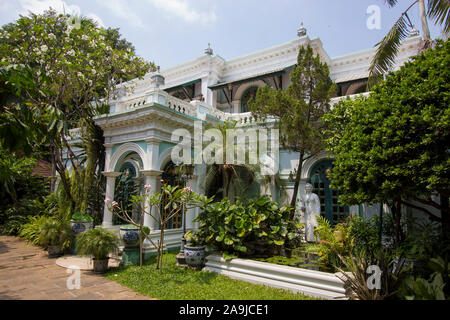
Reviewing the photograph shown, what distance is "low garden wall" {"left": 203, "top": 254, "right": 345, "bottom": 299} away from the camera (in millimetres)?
4539

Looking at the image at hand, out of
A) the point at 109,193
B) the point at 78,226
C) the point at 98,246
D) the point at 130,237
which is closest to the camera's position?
the point at 98,246

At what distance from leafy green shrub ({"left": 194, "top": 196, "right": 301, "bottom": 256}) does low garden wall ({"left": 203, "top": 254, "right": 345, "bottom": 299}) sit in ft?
1.20

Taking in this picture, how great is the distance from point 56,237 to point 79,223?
711mm

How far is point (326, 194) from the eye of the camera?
9078 millimetres

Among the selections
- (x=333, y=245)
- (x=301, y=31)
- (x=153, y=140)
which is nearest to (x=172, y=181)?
(x=153, y=140)

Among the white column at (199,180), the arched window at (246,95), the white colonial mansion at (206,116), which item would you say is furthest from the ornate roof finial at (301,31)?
the white column at (199,180)

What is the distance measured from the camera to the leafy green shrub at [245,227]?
6.13m

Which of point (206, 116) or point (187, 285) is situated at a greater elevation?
point (206, 116)

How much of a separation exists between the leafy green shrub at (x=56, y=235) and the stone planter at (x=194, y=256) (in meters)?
3.72

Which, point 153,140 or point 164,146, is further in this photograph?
point 164,146

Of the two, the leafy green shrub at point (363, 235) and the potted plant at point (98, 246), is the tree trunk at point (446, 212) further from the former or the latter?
the potted plant at point (98, 246)

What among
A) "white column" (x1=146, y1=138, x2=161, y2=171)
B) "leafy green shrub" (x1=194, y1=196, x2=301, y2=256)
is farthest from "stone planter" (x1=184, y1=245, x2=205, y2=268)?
"white column" (x1=146, y1=138, x2=161, y2=171)

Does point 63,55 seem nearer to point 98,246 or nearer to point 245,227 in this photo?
point 98,246

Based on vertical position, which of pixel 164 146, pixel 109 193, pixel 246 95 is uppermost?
pixel 246 95
